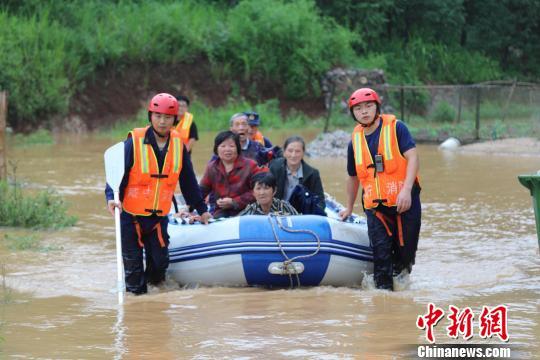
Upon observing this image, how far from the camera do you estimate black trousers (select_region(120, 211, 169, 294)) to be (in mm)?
8031

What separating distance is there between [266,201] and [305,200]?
0.56 meters

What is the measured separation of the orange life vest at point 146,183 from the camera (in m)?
7.98

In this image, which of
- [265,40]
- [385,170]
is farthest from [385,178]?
[265,40]

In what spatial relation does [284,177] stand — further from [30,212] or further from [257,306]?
[30,212]

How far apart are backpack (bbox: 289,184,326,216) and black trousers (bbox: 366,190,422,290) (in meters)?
1.07

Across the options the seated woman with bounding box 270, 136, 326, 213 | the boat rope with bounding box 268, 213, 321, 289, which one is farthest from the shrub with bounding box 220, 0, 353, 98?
the boat rope with bounding box 268, 213, 321, 289

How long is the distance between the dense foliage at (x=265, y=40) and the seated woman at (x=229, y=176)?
17283 millimetres

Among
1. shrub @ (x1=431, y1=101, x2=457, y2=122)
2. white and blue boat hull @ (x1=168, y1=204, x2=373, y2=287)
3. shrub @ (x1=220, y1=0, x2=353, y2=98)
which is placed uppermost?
shrub @ (x1=220, y1=0, x2=353, y2=98)

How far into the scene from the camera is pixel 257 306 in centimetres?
775

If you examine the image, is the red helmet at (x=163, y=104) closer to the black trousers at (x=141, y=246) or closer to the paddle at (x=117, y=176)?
the paddle at (x=117, y=176)

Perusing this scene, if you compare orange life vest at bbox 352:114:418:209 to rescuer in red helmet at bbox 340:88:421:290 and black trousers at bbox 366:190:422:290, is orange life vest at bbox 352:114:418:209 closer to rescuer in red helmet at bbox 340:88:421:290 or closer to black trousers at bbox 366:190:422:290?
rescuer in red helmet at bbox 340:88:421:290

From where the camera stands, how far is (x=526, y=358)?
20.0 feet

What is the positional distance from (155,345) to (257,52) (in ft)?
83.0

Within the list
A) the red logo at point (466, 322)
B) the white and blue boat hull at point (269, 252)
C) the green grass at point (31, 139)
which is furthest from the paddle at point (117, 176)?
the green grass at point (31, 139)
